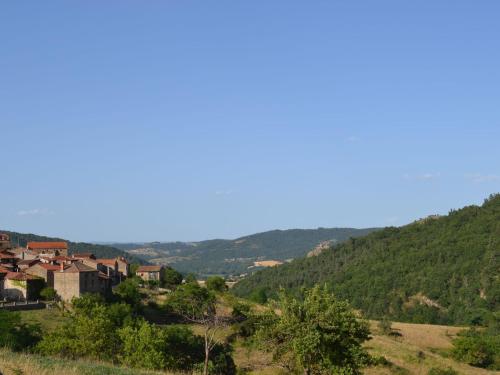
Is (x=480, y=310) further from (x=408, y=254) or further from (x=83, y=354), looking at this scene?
(x=83, y=354)

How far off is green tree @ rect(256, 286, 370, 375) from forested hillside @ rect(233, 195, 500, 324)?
3614 inches

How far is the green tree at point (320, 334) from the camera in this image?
3247 centimetres

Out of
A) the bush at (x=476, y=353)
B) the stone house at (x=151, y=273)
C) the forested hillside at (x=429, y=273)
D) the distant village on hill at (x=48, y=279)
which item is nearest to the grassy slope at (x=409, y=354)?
the bush at (x=476, y=353)

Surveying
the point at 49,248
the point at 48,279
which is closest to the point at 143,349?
the point at 48,279

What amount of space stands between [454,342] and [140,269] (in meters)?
66.1

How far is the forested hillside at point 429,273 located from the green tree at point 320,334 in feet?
301

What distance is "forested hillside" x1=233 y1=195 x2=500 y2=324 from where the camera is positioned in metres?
131

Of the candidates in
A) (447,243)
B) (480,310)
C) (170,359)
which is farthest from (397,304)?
(170,359)

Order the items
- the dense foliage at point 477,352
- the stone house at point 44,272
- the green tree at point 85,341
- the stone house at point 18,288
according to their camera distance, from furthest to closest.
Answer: the stone house at point 44,272 → the stone house at point 18,288 → the dense foliage at point 477,352 → the green tree at point 85,341

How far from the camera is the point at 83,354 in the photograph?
4962 centimetres

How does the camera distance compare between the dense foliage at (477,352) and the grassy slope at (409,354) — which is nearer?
the grassy slope at (409,354)

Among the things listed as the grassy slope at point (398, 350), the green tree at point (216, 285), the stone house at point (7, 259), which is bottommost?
the grassy slope at point (398, 350)

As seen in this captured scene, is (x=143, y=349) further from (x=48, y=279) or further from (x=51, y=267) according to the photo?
(x=51, y=267)

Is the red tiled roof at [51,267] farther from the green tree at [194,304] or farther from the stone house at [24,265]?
the green tree at [194,304]
